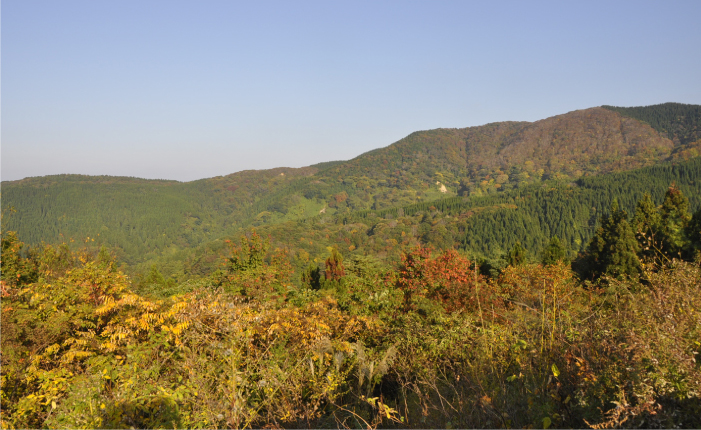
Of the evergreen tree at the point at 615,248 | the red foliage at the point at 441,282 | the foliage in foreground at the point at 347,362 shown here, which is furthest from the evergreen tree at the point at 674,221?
the foliage in foreground at the point at 347,362

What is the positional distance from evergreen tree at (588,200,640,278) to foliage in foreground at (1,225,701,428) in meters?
20.3

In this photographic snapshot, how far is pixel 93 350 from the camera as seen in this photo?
17.4 feet

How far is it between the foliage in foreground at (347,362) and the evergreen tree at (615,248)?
20.3 metres

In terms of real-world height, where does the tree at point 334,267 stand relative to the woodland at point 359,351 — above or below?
below

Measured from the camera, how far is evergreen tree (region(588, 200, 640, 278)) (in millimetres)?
22719

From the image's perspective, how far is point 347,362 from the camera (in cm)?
615

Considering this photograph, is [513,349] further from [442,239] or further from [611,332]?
[442,239]

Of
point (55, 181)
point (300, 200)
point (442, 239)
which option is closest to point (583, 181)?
point (442, 239)

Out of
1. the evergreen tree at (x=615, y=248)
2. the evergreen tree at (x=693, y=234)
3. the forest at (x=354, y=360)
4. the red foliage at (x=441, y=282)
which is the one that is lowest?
the evergreen tree at (x=615, y=248)

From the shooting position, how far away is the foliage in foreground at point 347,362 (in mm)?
2473

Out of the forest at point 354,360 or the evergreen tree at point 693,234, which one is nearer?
the forest at point 354,360

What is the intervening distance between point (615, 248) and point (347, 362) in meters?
25.5

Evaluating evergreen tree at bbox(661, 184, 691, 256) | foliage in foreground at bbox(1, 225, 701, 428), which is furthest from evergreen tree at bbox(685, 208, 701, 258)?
foliage in foreground at bbox(1, 225, 701, 428)

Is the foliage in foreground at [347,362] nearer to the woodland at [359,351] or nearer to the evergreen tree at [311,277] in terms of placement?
the woodland at [359,351]
